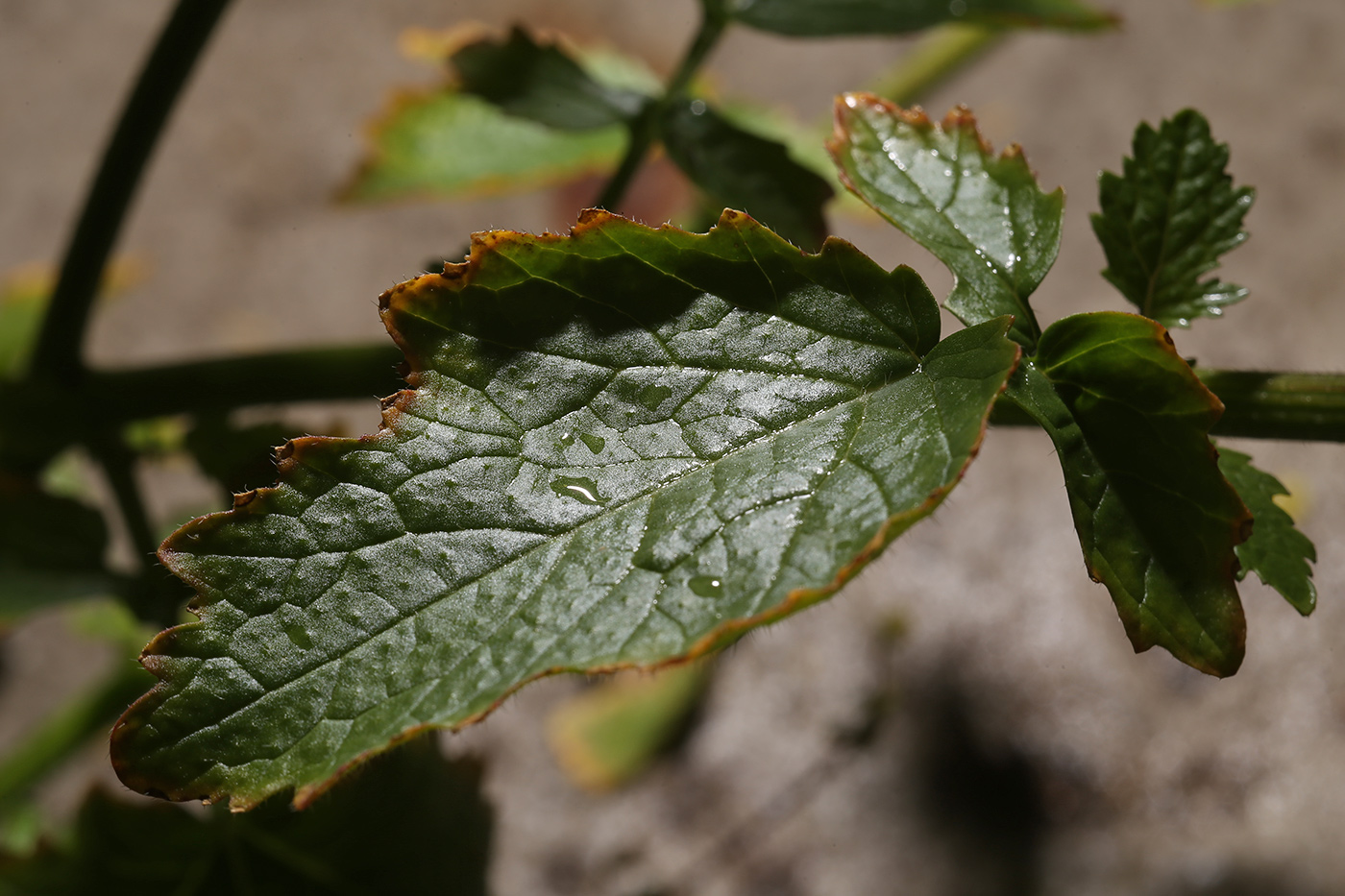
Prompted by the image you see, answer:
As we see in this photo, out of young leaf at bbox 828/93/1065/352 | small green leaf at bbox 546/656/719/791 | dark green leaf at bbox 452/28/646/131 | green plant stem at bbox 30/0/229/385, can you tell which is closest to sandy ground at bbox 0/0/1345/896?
small green leaf at bbox 546/656/719/791

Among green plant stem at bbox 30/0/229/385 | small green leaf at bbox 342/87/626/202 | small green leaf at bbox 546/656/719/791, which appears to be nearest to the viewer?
green plant stem at bbox 30/0/229/385

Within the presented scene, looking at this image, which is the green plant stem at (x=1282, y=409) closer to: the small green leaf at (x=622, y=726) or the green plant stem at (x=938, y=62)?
the green plant stem at (x=938, y=62)

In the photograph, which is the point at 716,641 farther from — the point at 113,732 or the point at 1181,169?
the point at 1181,169

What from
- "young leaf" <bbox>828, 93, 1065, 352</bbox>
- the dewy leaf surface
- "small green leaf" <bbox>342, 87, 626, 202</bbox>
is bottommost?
"small green leaf" <bbox>342, 87, 626, 202</bbox>

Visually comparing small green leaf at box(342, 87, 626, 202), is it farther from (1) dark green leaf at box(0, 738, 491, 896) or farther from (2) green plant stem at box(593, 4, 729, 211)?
(1) dark green leaf at box(0, 738, 491, 896)

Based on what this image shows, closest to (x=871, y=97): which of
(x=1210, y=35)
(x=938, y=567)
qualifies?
(x=938, y=567)

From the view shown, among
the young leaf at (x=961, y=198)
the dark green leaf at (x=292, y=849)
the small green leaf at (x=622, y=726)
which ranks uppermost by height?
the young leaf at (x=961, y=198)

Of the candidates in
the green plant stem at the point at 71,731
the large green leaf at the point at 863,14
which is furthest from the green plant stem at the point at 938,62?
the green plant stem at the point at 71,731
